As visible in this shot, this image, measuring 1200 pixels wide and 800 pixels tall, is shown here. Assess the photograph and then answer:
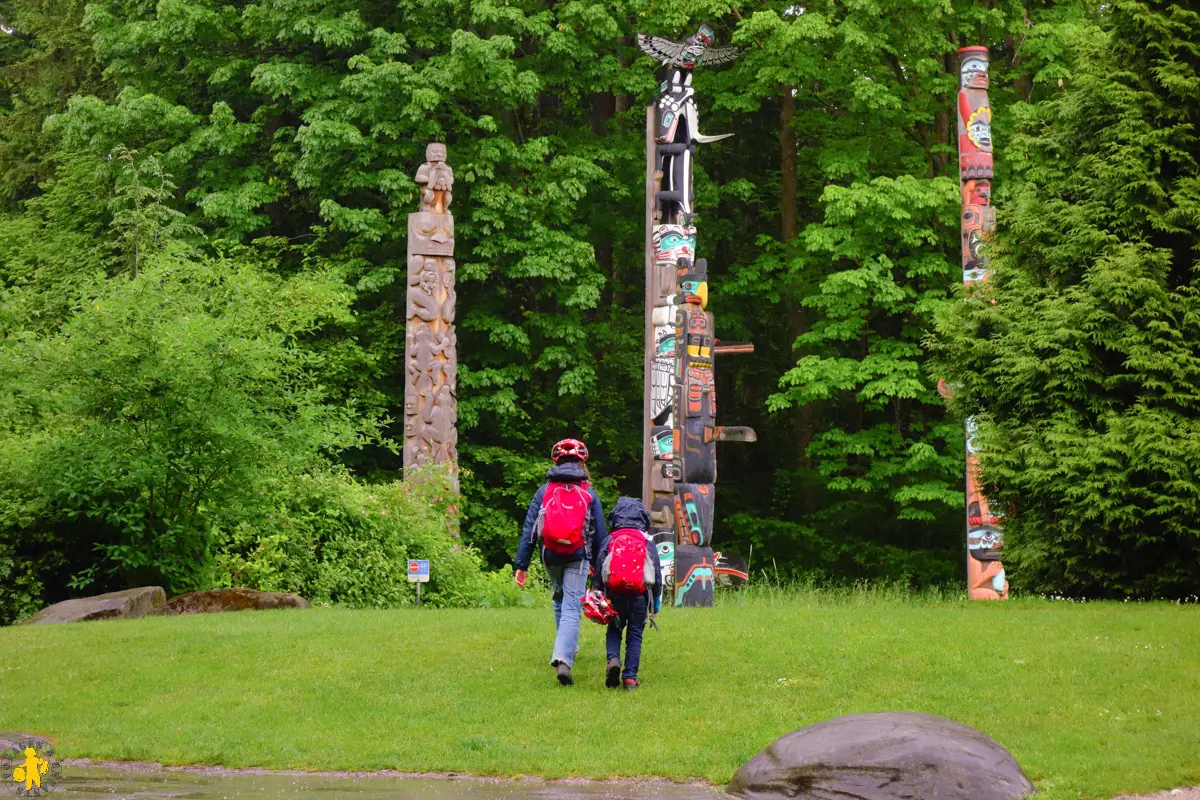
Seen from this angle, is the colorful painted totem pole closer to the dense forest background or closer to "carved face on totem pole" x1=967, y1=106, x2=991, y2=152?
"carved face on totem pole" x1=967, y1=106, x2=991, y2=152

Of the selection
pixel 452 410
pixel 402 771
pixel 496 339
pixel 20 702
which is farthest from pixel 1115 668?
pixel 496 339

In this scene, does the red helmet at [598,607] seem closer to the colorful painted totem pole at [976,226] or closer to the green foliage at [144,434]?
the green foliage at [144,434]

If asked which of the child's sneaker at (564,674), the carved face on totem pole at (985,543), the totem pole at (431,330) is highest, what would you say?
the totem pole at (431,330)

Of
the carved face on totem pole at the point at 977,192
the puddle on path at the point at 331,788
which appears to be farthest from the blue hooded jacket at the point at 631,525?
the carved face on totem pole at the point at 977,192

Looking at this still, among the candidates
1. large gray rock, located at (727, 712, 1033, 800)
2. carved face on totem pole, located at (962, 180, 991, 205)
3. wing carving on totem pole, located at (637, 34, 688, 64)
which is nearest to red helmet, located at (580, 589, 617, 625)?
large gray rock, located at (727, 712, 1033, 800)

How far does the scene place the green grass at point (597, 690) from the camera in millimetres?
8477

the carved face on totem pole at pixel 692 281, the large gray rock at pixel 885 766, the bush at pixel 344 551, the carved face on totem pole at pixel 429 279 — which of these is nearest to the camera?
the large gray rock at pixel 885 766

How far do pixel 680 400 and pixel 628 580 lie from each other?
26.8 ft

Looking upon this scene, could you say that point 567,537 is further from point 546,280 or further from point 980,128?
point 546,280

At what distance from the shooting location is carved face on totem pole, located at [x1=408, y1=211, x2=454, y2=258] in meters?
20.6

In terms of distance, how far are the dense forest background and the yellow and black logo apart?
7.15 meters

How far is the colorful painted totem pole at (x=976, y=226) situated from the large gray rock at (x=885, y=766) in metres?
11.1

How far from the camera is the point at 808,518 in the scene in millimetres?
28047

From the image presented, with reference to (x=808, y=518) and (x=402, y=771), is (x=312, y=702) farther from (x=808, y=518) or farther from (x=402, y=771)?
(x=808, y=518)
